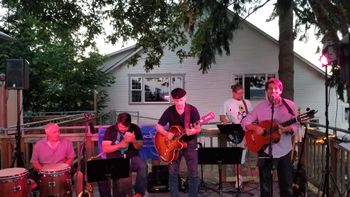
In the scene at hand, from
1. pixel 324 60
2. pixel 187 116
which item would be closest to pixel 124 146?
pixel 187 116

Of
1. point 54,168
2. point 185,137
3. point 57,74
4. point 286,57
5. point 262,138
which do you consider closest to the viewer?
point 262,138

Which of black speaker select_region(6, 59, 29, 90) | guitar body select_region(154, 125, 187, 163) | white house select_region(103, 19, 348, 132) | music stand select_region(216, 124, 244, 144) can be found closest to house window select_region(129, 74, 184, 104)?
white house select_region(103, 19, 348, 132)

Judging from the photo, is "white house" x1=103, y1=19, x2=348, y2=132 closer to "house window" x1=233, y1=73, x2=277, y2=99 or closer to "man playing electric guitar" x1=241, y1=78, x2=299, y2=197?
"house window" x1=233, y1=73, x2=277, y2=99

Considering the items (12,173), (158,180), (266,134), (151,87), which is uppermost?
(151,87)

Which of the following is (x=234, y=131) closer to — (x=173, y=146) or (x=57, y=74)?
(x=173, y=146)

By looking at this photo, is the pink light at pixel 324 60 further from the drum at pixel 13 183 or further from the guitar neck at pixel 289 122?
the drum at pixel 13 183

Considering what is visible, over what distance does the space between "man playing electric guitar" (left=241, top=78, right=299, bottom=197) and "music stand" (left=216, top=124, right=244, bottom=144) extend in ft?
3.58

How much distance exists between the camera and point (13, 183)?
4.79 metres

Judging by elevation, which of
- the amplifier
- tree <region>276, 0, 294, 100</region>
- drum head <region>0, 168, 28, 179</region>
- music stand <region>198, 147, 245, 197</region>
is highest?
tree <region>276, 0, 294, 100</region>

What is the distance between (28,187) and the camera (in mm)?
5156

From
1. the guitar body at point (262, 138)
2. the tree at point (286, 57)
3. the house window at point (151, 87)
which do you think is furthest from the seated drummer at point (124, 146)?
the house window at point (151, 87)

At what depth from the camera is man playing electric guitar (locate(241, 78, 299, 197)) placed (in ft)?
15.5

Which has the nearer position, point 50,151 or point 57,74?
point 50,151

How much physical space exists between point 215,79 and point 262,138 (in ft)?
43.9
